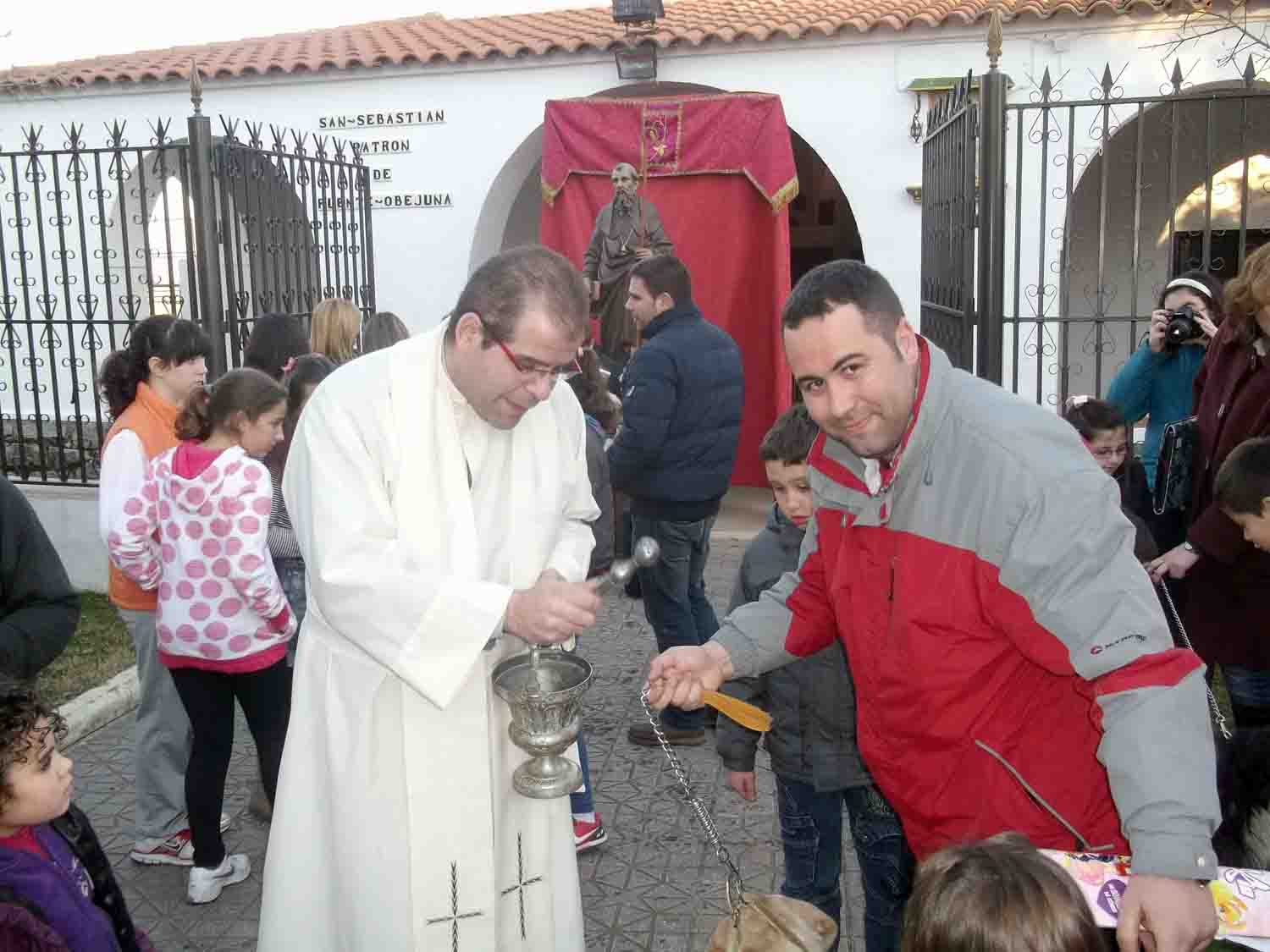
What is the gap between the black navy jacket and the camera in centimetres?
536

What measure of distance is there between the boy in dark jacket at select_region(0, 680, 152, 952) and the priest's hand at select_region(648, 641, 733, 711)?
1200 mm

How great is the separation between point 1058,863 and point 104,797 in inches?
171

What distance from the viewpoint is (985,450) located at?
2.04 meters

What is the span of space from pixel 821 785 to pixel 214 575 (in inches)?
81.4

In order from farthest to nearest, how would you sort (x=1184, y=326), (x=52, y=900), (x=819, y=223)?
(x=819, y=223)
(x=1184, y=326)
(x=52, y=900)

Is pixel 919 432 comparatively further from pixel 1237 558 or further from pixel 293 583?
pixel 293 583

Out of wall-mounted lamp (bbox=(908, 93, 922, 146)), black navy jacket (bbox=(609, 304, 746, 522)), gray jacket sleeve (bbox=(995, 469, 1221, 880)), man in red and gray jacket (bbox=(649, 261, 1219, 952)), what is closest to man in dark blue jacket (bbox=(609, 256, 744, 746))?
black navy jacket (bbox=(609, 304, 746, 522))

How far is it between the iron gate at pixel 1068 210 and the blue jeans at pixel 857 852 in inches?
142

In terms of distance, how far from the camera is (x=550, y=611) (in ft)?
7.80

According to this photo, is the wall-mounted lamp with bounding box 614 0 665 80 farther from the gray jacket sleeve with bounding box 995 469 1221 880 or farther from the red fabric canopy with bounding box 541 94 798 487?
the gray jacket sleeve with bounding box 995 469 1221 880

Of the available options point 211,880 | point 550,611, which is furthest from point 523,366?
point 211,880

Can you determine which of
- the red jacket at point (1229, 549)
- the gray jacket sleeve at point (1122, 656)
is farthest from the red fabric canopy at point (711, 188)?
the gray jacket sleeve at point (1122, 656)

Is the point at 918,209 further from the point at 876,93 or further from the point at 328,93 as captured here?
the point at 328,93

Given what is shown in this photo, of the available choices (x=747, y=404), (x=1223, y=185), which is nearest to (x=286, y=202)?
(x=747, y=404)
